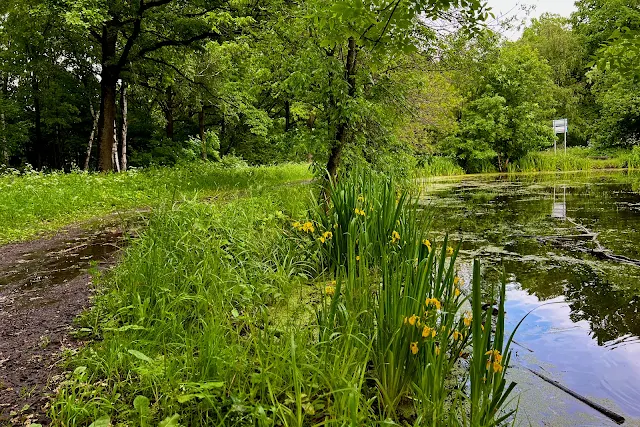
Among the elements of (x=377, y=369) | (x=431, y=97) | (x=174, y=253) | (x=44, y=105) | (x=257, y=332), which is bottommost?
(x=377, y=369)

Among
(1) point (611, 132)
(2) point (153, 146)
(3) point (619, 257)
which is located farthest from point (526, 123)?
(3) point (619, 257)

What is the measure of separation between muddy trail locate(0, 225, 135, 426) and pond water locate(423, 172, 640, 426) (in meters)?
1.86

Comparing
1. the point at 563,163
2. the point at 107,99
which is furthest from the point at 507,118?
the point at 107,99

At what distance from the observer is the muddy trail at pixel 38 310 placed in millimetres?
1707

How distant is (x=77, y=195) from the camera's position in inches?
279

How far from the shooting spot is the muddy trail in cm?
171

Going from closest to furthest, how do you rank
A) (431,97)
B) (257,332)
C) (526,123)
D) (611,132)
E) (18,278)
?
1. (257,332)
2. (18,278)
3. (431,97)
4. (526,123)
5. (611,132)

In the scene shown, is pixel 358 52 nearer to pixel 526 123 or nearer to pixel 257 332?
pixel 257 332

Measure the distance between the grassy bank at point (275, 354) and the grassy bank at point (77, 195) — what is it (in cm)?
210

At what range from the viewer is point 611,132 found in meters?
22.8

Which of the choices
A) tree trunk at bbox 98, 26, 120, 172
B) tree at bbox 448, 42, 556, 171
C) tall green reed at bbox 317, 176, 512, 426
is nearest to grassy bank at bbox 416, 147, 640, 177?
tree at bbox 448, 42, 556, 171

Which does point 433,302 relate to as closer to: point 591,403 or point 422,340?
point 422,340

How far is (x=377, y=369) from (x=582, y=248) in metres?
3.88

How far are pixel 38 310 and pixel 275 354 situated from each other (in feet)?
5.90
